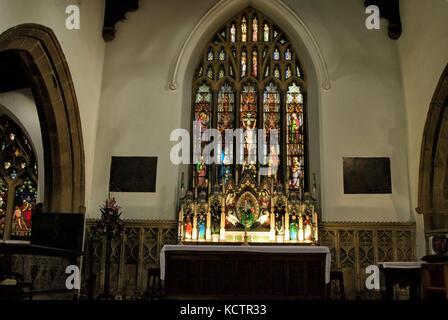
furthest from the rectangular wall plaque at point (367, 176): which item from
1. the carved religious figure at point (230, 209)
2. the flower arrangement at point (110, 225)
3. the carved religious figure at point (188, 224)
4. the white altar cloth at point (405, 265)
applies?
the flower arrangement at point (110, 225)

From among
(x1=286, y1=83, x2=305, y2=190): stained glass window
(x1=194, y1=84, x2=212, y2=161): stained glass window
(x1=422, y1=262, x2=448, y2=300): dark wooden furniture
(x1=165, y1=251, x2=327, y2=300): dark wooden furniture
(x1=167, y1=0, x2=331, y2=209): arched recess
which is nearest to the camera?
(x1=422, y1=262, x2=448, y2=300): dark wooden furniture

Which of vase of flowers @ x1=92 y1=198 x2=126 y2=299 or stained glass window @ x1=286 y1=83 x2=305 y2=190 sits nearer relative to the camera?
vase of flowers @ x1=92 y1=198 x2=126 y2=299

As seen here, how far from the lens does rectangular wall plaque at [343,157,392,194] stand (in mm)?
10695

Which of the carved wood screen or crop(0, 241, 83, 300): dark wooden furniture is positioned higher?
the carved wood screen

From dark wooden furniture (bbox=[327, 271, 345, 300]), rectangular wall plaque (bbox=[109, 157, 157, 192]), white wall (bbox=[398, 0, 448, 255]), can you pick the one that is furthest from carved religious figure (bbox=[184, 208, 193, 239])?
white wall (bbox=[398, 0, 448, 255])

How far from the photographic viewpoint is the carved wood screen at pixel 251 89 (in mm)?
11688

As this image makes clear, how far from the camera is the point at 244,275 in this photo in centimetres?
843

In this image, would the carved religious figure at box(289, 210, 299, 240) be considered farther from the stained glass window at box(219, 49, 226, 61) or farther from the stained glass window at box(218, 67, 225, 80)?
the stained glass window at box(219, 49, 226, 61)

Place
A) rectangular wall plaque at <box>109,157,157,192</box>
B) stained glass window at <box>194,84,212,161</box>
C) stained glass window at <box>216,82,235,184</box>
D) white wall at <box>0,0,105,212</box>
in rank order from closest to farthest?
white wall at <box>0,0,105,212</box>
rectangular wall plaque at <box>109,157,157,192</box>
stained glass window at <box>216,82,235,184</box>
stained glass window at <box>194,84,212,161</box>

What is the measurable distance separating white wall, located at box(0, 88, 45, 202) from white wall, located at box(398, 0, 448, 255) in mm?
8534

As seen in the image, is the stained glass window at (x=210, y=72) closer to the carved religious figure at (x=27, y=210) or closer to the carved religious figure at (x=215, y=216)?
the carved religious figure at (x=215, y=216)

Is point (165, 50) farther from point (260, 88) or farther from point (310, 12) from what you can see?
point (310, 12)

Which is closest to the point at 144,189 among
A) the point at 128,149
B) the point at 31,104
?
the point at 128,149

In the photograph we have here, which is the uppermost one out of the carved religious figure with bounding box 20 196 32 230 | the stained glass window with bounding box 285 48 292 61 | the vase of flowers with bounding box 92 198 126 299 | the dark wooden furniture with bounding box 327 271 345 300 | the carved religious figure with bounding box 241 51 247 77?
the stained glass window with bounding box 285 48 292 61
